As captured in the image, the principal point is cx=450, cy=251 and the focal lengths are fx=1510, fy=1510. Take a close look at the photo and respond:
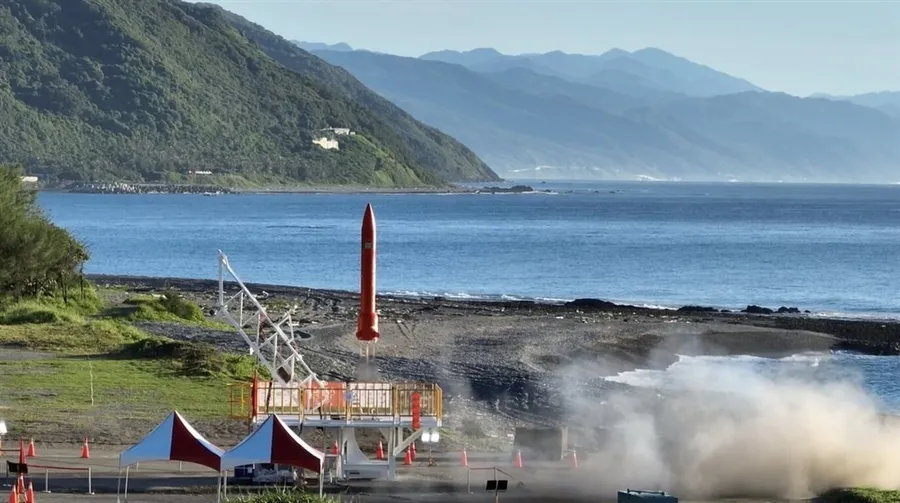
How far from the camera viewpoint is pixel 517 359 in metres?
57.4

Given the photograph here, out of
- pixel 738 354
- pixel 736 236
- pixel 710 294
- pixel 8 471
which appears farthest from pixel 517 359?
pixel 736 236

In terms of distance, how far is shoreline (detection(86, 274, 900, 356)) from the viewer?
66500 millimetres

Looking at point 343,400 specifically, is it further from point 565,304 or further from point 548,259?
point 548,259

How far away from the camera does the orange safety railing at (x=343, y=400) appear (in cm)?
3281

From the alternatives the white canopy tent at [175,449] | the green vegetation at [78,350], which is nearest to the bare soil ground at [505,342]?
the green vegetation at [78,350]

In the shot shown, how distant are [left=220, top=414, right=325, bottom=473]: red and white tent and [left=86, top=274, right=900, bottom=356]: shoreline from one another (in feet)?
129

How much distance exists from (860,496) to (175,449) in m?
13.9

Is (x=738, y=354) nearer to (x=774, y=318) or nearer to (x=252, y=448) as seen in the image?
(x=774, y=318)

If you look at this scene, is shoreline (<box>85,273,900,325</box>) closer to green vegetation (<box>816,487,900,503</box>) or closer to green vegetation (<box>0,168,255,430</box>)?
green vegetation (<box>0,168,255,430</box>)

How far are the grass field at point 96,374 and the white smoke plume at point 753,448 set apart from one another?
10.7 m

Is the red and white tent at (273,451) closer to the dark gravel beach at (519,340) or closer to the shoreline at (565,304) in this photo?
the dark gravel beach at (519,340)

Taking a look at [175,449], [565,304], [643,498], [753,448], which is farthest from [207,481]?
[565,304]

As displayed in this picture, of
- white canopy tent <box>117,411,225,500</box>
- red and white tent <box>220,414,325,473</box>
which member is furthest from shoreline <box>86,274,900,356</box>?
white canopy tent <box>117,411,225,500</box>

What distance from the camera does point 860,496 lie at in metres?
31.0
